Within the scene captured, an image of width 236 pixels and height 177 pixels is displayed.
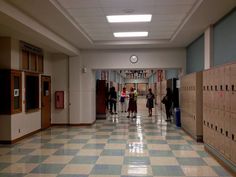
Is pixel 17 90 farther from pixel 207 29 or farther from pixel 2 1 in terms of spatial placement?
pixel 207 29

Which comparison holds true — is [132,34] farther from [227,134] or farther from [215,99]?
[227,134]

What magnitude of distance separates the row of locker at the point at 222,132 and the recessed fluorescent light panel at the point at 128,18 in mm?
2685

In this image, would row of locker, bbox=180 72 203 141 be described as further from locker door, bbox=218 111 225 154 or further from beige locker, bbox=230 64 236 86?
beige locker, bbox=230 64 236 86

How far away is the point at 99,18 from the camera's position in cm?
626

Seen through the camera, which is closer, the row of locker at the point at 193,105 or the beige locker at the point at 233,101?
the beige locker at the point at 233,101

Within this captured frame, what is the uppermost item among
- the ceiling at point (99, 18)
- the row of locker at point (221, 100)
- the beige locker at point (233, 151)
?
the ceiling at point (99, 18)

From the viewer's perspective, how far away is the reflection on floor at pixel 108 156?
15.4 feet

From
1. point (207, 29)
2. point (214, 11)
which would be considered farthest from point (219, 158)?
point (207, 29)

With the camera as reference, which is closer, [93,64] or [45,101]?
[45,101]

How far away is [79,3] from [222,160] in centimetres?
419

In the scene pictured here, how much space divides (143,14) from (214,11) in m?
1.57

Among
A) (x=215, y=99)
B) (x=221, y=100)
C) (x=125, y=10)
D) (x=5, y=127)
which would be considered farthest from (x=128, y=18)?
(x=5, y=127)

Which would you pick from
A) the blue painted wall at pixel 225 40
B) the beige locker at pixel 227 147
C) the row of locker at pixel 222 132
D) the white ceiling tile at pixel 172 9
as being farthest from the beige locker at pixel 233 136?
the white ceiling tile at pixel 172 9

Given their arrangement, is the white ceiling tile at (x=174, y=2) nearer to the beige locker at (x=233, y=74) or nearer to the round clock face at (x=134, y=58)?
the beige locker at (x=233, y=74)
